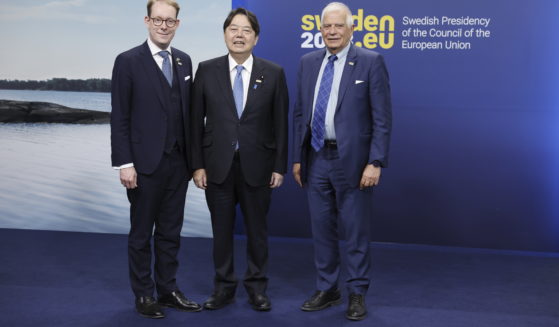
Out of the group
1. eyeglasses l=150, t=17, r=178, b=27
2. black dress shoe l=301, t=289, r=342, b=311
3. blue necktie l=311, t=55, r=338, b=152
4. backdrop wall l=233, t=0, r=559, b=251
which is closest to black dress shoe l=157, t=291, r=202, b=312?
black dress shoe l=301, t=289, r=342, b=311

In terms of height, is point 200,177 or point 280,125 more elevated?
point 280,125

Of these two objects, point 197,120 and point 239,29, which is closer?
point 239,29

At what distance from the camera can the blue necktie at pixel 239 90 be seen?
337 cm

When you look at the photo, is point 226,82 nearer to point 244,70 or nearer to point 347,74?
point 244,70

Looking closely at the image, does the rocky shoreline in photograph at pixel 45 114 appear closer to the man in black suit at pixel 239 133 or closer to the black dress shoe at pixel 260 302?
the man in black suit at pixel 239 133

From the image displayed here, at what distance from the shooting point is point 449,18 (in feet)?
15.5

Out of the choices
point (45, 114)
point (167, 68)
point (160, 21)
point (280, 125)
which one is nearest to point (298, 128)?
point (280, 125)

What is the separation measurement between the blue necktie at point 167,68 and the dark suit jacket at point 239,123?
6.0 inches

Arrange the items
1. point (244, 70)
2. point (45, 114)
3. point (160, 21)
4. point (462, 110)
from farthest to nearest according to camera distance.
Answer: point (45, 114), point (462, 110), point (244, 70), point (160, 21)

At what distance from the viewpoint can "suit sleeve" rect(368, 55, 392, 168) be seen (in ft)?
10.8

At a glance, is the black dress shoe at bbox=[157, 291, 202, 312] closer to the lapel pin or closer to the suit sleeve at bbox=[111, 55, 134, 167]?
the suit sleeve at bbox=[111, 55, 134, 167]

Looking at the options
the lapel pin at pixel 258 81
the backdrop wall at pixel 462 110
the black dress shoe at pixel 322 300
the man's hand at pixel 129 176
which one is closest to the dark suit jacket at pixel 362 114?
the lapel pin at pixel 258 81

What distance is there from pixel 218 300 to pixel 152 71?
125 cm

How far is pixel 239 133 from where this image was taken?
3.33m
